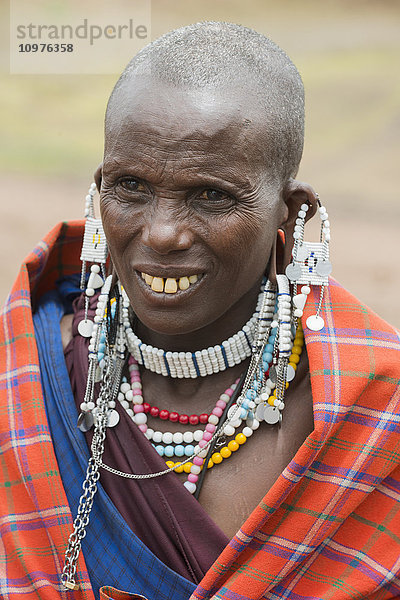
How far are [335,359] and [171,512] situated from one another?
0.57m

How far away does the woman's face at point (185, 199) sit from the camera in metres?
1.91

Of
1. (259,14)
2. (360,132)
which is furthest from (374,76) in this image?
(259,14)

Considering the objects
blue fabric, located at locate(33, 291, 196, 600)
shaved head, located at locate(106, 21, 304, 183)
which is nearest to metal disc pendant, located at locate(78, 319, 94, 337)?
blue fabric, located at locate(33, 291, 196, 600)

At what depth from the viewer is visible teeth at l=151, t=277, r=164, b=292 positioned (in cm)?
201

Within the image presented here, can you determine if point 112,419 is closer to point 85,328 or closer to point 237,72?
point 85,328

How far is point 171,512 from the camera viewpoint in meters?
2.11

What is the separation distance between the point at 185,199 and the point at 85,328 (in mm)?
595

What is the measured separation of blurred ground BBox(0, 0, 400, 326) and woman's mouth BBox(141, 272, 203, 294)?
383 cm

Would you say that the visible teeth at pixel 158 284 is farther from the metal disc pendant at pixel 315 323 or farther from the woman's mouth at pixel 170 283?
the metal disc pendant at pixel 315 323

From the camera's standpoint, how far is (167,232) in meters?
1.92

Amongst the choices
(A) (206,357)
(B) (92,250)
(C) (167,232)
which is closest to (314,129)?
(B) (92,250)

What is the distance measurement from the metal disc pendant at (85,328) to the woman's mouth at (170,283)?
15.9 inches

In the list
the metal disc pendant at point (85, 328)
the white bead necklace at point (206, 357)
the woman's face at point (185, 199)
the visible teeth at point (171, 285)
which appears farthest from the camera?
the metal disc pendant at point (85, 328)

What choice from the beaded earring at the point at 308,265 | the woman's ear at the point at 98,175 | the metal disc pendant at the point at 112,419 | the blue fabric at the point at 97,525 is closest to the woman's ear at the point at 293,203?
the beaded earring at the point at 308,265
